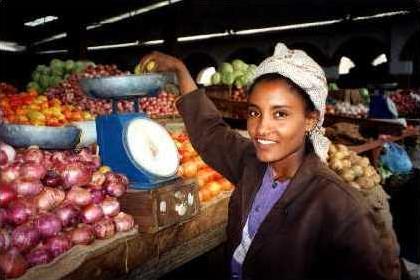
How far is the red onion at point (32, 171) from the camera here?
224 centimetres

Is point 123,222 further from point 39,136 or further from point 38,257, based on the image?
point 39,136

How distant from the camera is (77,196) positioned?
2.36m


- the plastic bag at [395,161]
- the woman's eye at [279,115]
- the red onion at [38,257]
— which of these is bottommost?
the plastic bag at [395,161]

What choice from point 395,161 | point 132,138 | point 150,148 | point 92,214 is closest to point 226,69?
point 395,161

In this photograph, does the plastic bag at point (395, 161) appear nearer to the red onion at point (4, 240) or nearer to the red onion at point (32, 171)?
the red onion at point (32, 171)

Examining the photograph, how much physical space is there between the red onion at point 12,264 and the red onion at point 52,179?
18.1 inches

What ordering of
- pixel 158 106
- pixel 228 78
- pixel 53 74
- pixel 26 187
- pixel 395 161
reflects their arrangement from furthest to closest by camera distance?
1. pixel 228 78
2. pixel 395 161
3. pixel 53 74
4. pixel 158 106
5. pixel 26 187

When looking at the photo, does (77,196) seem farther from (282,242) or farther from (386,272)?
(386,272)

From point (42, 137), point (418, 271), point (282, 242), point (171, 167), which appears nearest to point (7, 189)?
point (42, 137)

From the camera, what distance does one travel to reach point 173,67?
2.59 meters

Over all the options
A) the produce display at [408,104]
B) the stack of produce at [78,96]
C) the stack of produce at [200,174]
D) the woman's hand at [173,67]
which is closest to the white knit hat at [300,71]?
the woman's hand at [173,67]

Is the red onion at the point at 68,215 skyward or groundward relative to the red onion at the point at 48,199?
groundward

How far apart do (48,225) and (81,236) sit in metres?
0.16

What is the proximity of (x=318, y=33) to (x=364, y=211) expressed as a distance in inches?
599
